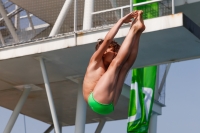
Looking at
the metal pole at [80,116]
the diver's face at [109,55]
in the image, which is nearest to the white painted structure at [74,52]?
the metal pole at [80,116]

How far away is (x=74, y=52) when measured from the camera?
1955 centimetres

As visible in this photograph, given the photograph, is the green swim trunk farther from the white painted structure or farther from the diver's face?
the white painted structure

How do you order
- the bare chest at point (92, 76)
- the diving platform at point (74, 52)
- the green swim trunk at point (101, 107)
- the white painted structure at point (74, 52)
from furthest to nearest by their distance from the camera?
the white painted structure at point (74, 52) → the diving platform at point (74, 52) → the bare chest at point (92, 76) → the green swim trunk at point (101, 107)

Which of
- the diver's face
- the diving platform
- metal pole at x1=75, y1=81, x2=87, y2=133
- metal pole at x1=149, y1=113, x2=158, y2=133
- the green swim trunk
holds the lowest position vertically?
metal pole at x1=149, y1=113, x2=158, y2=133

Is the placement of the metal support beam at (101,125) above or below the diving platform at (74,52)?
Result: below

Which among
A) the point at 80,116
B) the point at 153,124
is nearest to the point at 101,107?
the point at 80,116

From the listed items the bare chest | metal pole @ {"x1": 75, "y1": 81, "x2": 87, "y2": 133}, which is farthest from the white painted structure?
the bare chest

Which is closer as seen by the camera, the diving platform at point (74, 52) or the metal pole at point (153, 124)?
the diving platform at point (74, 52)

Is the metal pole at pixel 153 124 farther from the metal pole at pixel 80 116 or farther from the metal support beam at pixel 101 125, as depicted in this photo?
the metal support beam at pixel 101 125

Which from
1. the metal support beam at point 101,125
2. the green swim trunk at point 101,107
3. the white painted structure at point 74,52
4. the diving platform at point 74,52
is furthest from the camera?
the metal support beam at point 101,125

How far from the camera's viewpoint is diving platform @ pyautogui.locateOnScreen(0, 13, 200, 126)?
17.5 meters

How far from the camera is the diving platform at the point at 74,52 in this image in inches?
690

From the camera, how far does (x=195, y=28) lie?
17750 mm

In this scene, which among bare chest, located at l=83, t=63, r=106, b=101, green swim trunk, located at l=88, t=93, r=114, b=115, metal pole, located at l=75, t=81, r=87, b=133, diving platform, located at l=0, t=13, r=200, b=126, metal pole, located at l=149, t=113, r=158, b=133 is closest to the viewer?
green swim trunk, located at l=88, t=93, r=114, b=115
